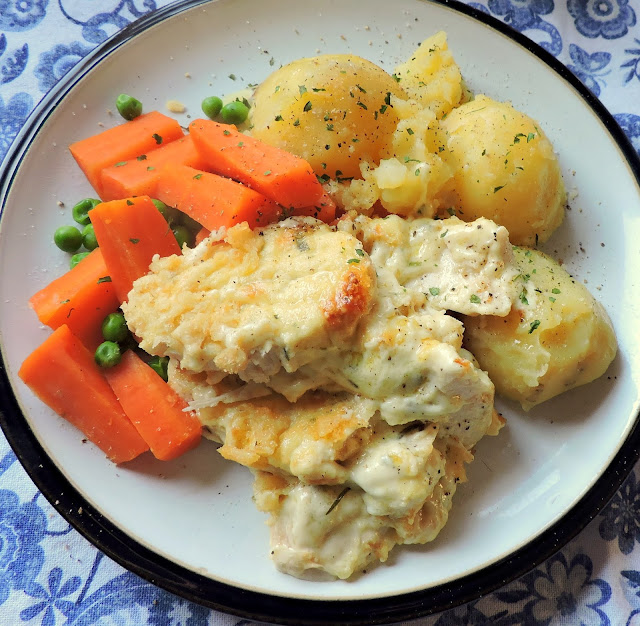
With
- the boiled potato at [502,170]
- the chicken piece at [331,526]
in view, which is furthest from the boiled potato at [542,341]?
the chicken piece at [331,526]

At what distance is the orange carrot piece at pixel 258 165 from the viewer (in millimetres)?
3035

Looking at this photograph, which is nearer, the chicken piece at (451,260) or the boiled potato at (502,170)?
the chicken piece at (451,260)

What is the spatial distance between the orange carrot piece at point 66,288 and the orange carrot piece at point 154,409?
1.33ft

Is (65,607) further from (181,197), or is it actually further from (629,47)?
(629,47)

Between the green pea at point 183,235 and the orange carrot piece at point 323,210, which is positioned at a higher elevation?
the green pea at point 183,235

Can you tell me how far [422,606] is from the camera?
284 cm

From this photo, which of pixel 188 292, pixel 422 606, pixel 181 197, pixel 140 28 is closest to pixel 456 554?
pixel 422 606

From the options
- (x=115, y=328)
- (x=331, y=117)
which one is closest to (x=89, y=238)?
(x=115, y=328)

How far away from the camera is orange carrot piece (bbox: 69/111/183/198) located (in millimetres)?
3344

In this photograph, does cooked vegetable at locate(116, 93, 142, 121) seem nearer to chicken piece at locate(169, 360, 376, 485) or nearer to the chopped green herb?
chicken piece at locate(169, 360, 376, 485)

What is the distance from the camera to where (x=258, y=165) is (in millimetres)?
3086

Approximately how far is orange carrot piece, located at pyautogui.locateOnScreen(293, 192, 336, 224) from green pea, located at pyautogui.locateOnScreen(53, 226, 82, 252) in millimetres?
1184

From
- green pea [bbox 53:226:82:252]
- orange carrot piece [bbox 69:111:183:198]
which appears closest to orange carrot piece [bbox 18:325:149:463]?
green pea [bbox 53:226:82:252]

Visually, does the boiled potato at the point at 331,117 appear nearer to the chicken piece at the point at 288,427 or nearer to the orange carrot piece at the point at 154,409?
the chicken piece at the point at 288,427
